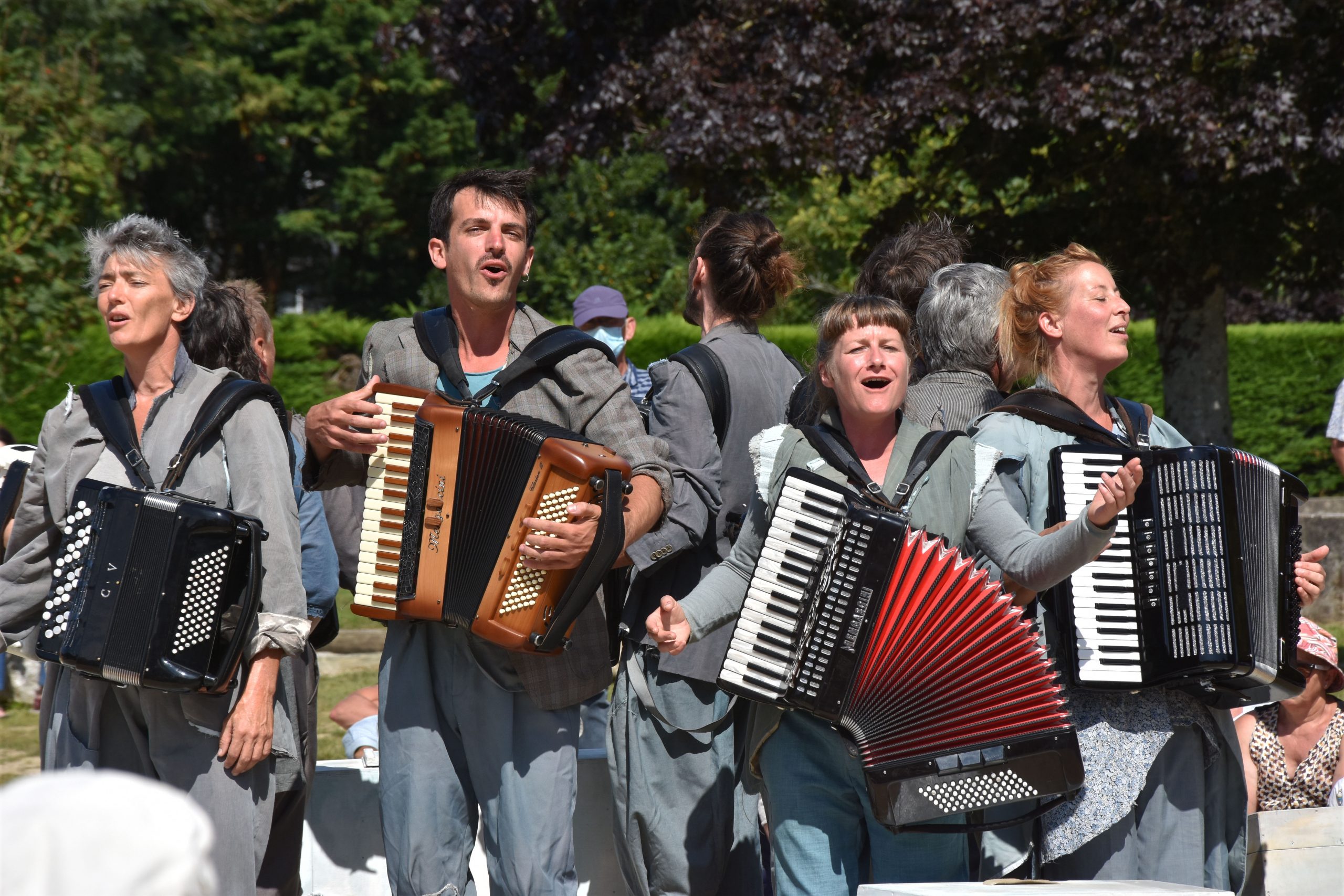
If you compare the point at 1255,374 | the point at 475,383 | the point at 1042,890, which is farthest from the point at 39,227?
the point at 1255,374

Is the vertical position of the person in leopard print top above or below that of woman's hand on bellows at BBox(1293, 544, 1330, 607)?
below

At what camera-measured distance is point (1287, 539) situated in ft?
11.7

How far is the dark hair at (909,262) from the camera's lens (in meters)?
4.60

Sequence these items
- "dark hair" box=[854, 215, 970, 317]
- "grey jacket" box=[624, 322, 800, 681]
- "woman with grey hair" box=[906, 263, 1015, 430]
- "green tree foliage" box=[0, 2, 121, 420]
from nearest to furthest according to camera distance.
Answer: "grey jacket" box=[624, 322, 800, 681], "woman with grey hair" box=[906, 263, 1015, 430], "dark hair" box=[854, 215, 970, 317], "green tree foliage" box=[0, 2, 121, 420]

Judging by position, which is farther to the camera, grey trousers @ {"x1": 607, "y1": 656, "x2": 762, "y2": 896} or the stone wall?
the stone wall

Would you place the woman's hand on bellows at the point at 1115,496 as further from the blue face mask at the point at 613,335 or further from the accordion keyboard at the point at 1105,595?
the blue face mask at the point at 613,335

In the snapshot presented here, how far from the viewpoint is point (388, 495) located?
350cm

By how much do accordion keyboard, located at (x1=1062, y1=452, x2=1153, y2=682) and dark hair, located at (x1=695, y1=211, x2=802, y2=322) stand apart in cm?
122

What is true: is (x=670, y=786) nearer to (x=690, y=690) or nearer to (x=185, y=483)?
(x=690, y=690)

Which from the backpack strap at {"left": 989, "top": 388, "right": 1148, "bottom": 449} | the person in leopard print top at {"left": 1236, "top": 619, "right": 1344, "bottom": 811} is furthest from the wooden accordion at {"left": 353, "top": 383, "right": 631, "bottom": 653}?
the person in leopard print top at {"left": 1236, "top": 619, "right": 1344, "bottom": 811}

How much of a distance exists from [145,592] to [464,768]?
93 cm

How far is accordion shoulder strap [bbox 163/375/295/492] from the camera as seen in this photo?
3498 millimetres

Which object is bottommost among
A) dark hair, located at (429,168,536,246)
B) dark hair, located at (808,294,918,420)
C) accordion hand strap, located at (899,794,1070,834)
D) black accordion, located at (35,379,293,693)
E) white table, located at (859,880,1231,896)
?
white table, located at (859,880,1231,896)

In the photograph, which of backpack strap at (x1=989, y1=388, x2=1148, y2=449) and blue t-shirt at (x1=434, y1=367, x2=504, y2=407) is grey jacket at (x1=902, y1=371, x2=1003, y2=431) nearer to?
backpack strap at (x1=989, y1=388, x2=1148, y2=449)
